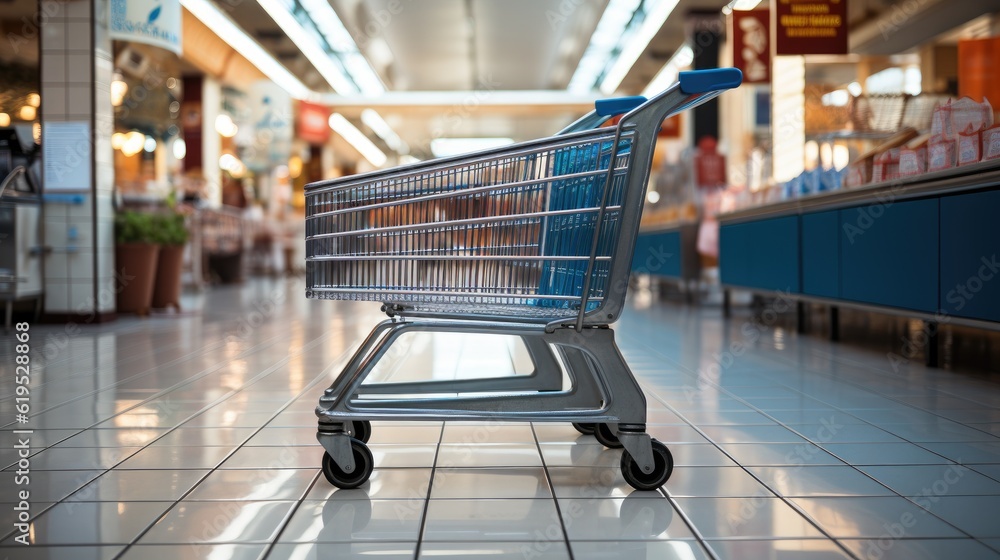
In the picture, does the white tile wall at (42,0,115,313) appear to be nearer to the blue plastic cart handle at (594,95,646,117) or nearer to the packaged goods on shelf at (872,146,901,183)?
the blue plastic cart handle at (594,95,646,117)

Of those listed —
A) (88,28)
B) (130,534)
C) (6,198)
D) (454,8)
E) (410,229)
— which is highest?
(454,8)

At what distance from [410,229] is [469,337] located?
3.54 metres

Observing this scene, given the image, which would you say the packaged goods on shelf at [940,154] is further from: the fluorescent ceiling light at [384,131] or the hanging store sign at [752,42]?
the fluorescent ceiling light at [384,131]

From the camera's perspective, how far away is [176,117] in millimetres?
14031

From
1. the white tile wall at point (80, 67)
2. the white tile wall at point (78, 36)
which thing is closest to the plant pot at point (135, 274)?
the white tile wall at point (80, 67)

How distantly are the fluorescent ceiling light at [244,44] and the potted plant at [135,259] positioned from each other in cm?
576

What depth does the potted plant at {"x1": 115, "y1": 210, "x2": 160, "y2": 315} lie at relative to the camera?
6660mm

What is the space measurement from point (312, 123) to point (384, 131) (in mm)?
9623

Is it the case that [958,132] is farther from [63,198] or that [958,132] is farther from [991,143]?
[63,198]

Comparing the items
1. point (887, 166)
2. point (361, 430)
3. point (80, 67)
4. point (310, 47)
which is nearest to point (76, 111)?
point (80, 67)

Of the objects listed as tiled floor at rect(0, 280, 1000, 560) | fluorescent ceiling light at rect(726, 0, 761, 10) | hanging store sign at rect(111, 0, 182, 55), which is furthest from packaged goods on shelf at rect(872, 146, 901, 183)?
fluorescent ceiling light at rect(726, 0, 761, 10)

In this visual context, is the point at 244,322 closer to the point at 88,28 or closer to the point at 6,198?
the point at 6,198

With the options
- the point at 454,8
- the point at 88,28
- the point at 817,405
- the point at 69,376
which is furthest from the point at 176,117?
the point at 817,405

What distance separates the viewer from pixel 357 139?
86.9ft
